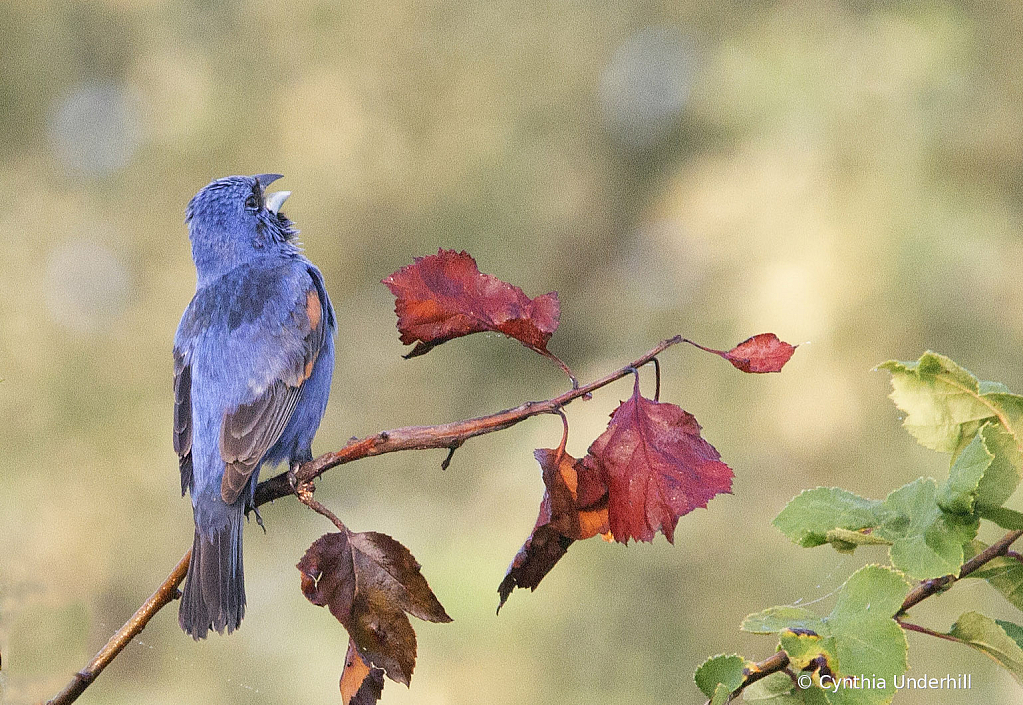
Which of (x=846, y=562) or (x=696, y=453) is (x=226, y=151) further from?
(x=696, y=453)

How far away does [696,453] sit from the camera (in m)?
1.11

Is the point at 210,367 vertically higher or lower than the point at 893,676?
higher

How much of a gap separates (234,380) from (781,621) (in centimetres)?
161

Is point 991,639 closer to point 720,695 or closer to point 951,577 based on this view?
point 951,577

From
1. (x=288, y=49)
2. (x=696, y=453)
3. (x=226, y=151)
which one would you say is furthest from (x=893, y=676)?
(x=288, y=49)

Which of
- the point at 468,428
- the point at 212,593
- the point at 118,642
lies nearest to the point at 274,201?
the point at 212,593

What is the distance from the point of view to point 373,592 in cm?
116

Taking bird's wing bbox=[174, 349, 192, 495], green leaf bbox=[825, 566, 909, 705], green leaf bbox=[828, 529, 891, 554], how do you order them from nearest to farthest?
green leaf bbox=[825, 566, 909, 705]
green leaf bbox=[828, 529, 891, 554]
bird's wing bbox=[174, 349, 192, 495]

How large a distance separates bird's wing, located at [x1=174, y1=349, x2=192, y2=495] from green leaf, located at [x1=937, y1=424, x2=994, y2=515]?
5.90 ft

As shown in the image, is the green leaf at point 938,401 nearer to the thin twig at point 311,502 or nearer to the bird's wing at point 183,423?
the thin twig at point 311,502

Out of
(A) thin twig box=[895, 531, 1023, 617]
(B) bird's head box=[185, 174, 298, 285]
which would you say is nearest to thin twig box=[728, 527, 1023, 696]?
(A) thin twig box=[895, 531, 1023, 617]

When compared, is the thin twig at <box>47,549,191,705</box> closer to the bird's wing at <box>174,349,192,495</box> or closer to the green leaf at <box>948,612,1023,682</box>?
the green leaf at <box>948,612,1023,682</box>

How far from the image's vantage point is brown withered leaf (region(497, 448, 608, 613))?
1.12 meters

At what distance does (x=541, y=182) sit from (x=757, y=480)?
2159mm
